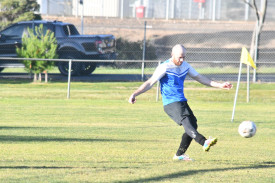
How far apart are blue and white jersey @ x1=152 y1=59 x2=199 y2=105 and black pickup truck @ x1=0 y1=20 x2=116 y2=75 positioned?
16.3 meters

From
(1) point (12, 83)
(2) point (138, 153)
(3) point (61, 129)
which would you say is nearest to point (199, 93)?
(1) point (12, 83)

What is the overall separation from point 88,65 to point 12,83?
11.5ft

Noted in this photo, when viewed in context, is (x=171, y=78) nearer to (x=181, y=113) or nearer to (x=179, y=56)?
(x=179, y=56)

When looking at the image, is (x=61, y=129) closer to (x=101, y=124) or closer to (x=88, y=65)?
(x=101, y=124)

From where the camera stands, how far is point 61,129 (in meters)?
11.5

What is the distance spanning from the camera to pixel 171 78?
307 inches

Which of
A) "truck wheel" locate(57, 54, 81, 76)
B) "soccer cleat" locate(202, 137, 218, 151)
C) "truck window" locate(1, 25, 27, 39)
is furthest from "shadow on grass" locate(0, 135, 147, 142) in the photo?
"truck window" locate(1, 25, 27, 39)

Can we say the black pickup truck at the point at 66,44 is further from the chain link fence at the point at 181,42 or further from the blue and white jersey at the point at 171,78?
the blue and white jersey at the point at 171,78

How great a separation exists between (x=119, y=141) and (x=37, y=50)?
42.1 ft

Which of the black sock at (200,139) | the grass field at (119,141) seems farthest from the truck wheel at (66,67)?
the black sock at (200,139)

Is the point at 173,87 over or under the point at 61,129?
over

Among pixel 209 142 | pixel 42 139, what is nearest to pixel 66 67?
pixel 42 139

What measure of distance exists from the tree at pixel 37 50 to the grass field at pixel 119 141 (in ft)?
5.68

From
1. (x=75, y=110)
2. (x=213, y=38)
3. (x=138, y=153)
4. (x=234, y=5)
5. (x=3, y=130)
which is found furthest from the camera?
(x=234, y=5)
